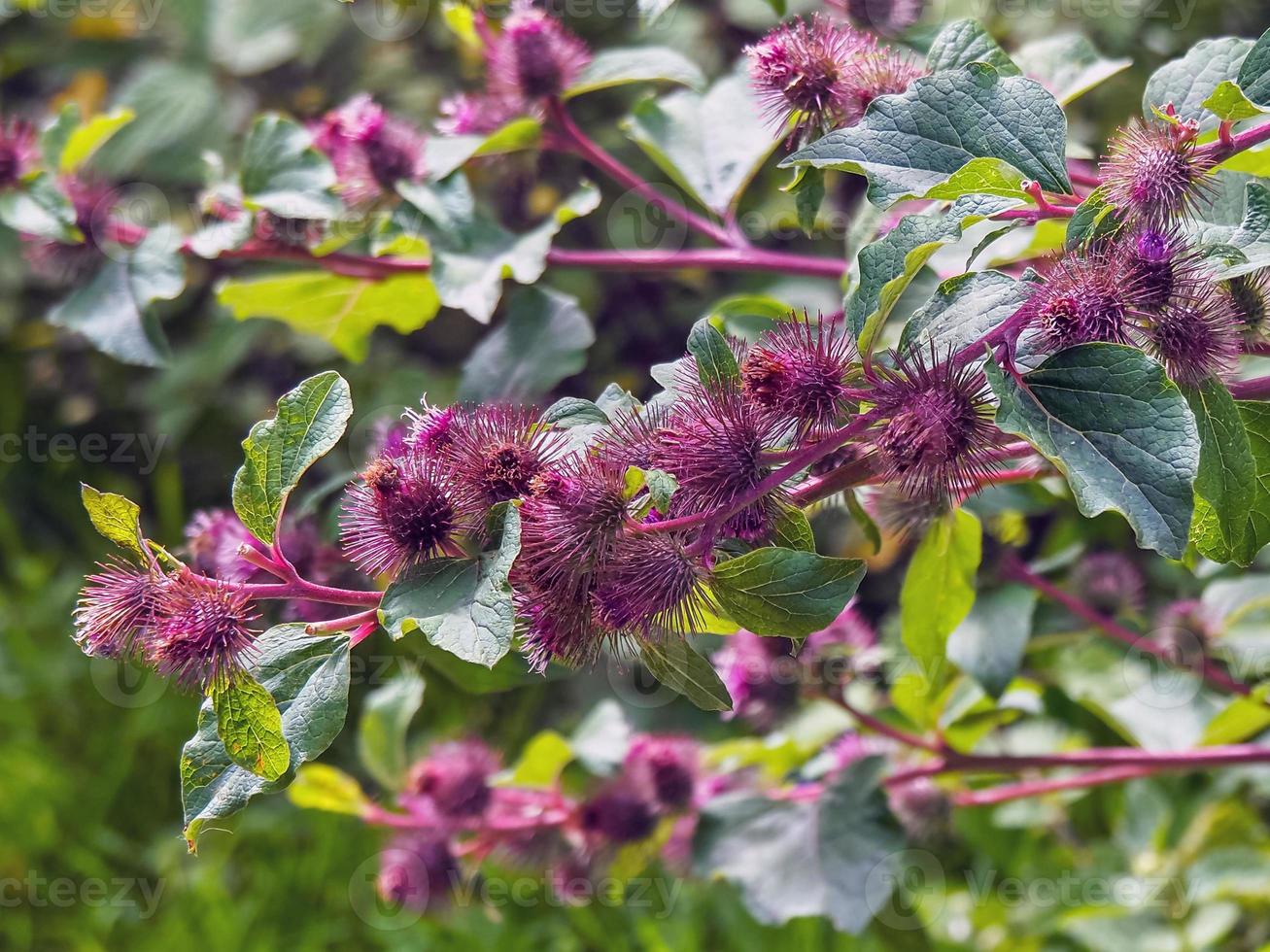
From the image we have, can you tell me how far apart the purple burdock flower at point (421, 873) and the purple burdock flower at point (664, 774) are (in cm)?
25

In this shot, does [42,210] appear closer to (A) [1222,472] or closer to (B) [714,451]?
(B) [714,451]

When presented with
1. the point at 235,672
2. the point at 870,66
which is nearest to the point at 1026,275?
the point at 870,66

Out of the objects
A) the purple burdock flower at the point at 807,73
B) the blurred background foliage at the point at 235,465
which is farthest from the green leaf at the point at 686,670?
the blurred background foliage at the point at 235,465

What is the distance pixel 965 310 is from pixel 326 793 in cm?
115

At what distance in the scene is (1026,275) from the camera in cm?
79

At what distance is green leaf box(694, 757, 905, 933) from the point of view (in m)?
1.30

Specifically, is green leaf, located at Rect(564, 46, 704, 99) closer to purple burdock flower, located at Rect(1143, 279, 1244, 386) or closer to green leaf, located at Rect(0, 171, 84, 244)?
green leaf, located at Rect(0, 171, 84, 244)

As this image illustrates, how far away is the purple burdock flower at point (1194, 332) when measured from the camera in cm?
73

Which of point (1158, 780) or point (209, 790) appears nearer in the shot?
point (209, 790)

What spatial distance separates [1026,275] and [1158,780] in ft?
5.06

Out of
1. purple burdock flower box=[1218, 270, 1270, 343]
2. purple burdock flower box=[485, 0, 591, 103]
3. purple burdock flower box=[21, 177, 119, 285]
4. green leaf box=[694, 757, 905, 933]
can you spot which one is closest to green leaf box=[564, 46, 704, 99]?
purple burdock flower box=[485, 0, 591, 103]

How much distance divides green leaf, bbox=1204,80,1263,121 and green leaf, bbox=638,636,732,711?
0.49m

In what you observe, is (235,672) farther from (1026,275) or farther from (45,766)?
(45,766)

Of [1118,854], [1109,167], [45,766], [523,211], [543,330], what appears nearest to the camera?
[1109,167]
